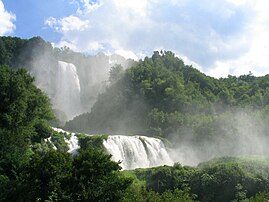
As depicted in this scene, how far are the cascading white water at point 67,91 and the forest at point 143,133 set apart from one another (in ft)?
17.0

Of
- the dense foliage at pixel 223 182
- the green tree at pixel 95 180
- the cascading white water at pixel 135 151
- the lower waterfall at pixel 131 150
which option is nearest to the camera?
the green tree at pixel 95 180

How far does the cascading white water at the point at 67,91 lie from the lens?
306 ft

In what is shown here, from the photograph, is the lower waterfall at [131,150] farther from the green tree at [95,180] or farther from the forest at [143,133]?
the green tree at [95,180]

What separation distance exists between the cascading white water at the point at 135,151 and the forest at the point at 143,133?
87.5 inches

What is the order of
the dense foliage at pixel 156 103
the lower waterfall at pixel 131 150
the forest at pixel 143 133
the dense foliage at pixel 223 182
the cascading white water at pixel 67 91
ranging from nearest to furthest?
the forest at pixel 143 133
the dense foliage at pixel 223 182
the lower waterfall at pixel 131 150
the dense foliage at pixel 156 103
the cascading white water at pixel 67 91

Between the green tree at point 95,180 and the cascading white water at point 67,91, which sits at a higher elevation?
the cascading white water at point 67,91

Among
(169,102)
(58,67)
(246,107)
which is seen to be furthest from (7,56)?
(246,107)

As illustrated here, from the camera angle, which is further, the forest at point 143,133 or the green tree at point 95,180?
the forest at point 143,133

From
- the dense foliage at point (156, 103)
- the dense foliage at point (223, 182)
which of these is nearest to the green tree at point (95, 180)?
the dense foliage at point (223, 182)

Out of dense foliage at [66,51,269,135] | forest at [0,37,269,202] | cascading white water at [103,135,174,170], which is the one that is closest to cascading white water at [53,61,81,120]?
forest at [0,37,269,202]

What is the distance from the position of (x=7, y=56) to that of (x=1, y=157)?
65693 millimetres

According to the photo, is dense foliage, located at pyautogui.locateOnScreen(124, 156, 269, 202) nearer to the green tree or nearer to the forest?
the forest

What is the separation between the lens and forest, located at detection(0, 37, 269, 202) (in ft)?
73.8

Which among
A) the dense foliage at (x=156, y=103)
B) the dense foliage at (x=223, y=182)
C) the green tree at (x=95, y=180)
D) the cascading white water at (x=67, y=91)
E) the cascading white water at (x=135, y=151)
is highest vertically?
the cascading white water at (x=67, y=91)
